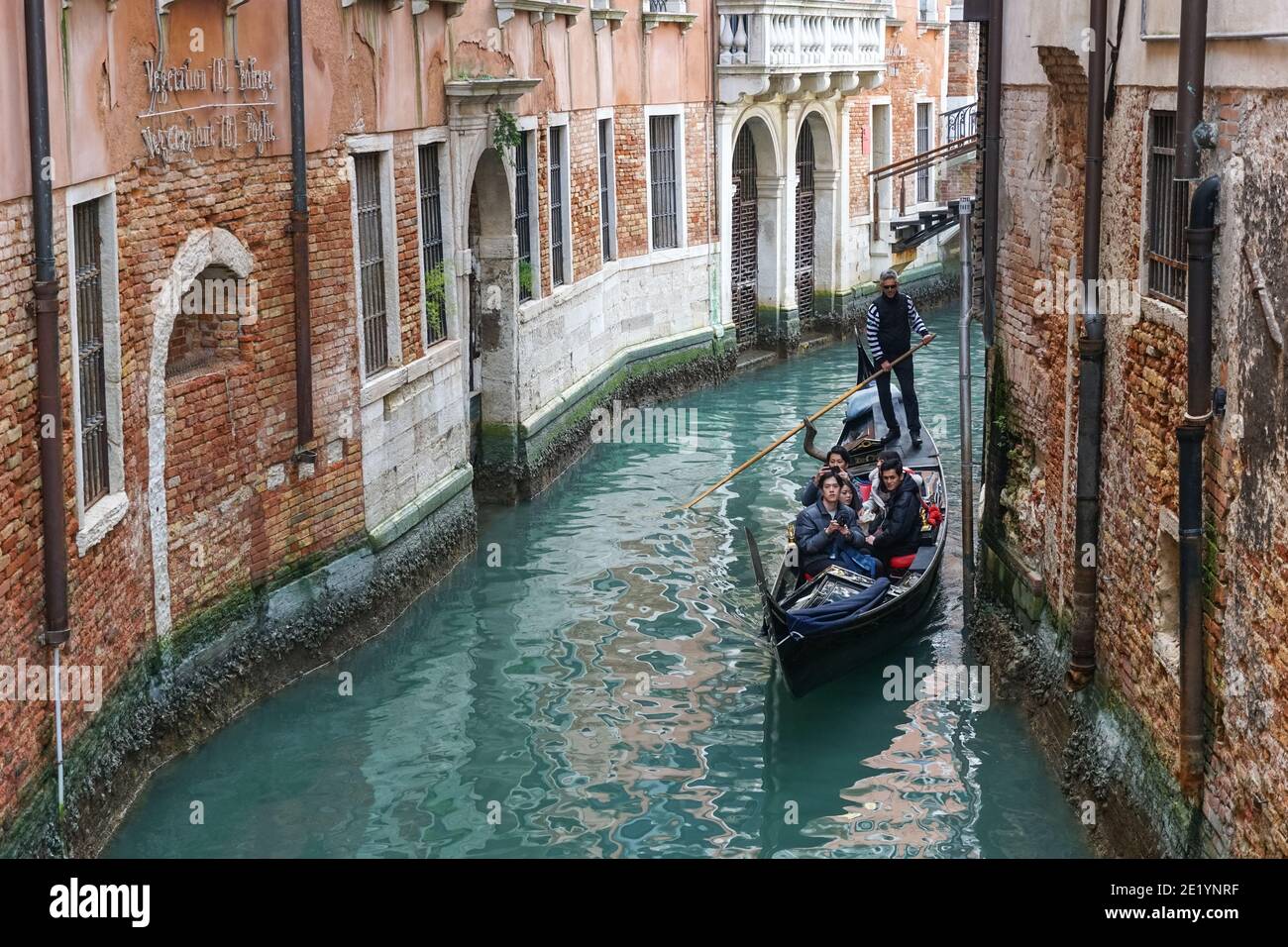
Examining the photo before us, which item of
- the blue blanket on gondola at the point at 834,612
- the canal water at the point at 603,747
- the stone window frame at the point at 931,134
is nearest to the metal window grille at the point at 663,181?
the canal water at the point at 603,747

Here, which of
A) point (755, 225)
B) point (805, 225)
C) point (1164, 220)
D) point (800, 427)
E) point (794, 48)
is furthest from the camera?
point (805, 225)

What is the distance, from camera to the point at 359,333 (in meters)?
10.6

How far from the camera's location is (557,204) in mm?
15844

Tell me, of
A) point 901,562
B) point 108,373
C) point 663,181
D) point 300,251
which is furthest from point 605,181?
point 108,373

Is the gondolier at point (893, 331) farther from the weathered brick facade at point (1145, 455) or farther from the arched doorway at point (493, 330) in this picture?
the weathered brick facade at point (1145, 455)

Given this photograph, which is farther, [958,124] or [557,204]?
[958,124]

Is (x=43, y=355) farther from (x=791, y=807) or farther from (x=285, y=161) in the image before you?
(x=791, y=807)

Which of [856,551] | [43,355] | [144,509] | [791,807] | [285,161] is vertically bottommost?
[791,807]

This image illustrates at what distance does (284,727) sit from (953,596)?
14.8 feet

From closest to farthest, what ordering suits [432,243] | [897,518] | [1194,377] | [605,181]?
[1194,377], [897,518], [432,243], [605,181]

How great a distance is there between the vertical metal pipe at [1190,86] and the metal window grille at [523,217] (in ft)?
27.8

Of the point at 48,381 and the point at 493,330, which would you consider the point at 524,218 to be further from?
the point at 48,381

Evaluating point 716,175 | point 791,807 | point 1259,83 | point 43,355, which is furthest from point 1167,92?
point 716,175

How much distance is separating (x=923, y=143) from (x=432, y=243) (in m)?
16.4
